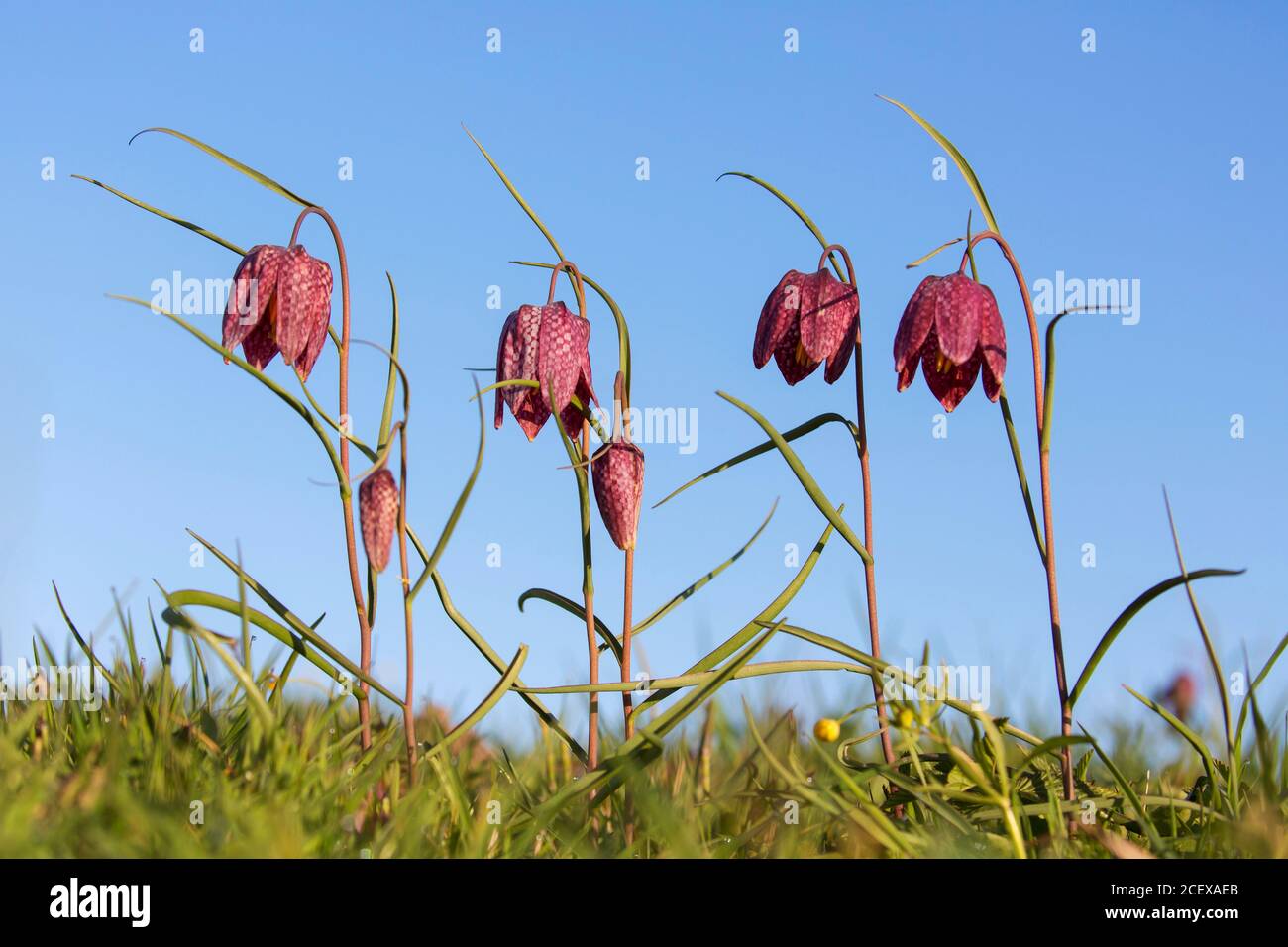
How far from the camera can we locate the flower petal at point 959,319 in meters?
2.51

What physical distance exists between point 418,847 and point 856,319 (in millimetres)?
1439

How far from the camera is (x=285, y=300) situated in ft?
7.93

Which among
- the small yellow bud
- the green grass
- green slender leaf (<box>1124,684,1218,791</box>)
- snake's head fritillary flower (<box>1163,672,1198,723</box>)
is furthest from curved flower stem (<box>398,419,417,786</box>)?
snake's head fritillary flower (<box>1163,672,1198,723</box>)

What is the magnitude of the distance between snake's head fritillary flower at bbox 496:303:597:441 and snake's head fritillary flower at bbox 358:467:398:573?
0.42 metres

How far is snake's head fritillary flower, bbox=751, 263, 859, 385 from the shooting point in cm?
261

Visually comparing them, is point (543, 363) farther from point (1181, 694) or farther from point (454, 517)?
point (1181, 694)

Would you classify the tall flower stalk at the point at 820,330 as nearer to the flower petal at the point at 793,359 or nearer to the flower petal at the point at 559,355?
the flower petal at the point at 793,359

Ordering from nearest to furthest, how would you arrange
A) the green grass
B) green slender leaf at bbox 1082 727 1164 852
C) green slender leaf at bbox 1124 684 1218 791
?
the green grass, green slender leaf at bbox 1082 727 1164 852, green slender leaf at bbox 1124 684 1218 791

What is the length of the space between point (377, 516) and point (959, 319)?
4.18 ft

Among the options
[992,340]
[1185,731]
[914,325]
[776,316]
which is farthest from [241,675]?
[1185,731]

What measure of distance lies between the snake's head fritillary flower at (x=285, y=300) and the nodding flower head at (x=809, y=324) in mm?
964

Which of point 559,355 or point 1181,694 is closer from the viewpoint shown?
point 559,355

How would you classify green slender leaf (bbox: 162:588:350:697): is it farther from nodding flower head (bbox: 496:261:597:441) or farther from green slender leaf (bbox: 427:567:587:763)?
nodding flower head (bbox: 496:261:597:441)
